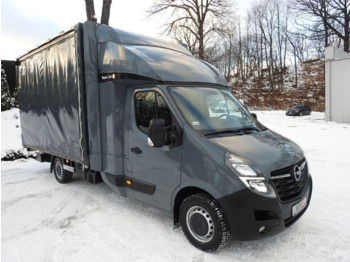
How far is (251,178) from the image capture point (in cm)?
313

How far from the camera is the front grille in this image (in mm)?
3240

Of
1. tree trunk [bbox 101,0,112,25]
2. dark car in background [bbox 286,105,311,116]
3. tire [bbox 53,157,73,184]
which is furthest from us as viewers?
dark car in background [bbox 286,105,311,116]

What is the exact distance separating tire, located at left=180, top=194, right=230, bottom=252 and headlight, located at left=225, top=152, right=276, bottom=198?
0.50m

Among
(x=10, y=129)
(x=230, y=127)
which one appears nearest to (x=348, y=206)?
(x=230, y=127)

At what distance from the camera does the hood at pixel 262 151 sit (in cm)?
324

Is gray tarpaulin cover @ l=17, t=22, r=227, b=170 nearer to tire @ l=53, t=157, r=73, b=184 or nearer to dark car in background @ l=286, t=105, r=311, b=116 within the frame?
tire @ l=53, t=157, r=73, b=184

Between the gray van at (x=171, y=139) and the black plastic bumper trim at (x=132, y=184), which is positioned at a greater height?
the gray van at (x=171, y=139)

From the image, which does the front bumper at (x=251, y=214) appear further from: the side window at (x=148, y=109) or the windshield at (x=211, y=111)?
the side window at (x=148, y=109)

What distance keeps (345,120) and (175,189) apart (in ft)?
68.5

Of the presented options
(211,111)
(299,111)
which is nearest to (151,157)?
(211,111)

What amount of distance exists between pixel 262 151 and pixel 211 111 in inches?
38.2

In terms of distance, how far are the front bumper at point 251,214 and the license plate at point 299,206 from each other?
20cm

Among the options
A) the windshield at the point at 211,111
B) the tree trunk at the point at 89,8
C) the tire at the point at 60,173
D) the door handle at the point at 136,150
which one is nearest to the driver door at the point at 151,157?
the door handle at the point at 136,150

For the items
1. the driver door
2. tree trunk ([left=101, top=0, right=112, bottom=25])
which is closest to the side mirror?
the driver door
